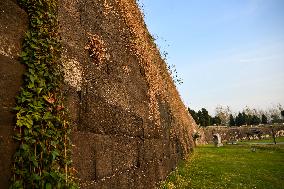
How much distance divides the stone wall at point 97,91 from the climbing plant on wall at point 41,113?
84 mm

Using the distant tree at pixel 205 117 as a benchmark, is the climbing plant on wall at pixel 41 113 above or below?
below

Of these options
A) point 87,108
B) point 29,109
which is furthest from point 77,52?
point 29,109

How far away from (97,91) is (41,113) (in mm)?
1398

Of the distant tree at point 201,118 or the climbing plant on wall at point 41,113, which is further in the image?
the distant tree at point 201,118

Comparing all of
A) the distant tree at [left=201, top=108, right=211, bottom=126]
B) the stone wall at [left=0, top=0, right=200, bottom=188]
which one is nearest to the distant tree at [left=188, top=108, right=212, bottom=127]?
the distant tree at [left=201, top=108, right=211, bottom=126]

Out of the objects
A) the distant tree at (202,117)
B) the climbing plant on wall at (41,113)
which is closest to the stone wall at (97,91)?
the climbing plant on wall at (41,113)

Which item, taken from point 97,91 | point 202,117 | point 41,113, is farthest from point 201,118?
point 41,113

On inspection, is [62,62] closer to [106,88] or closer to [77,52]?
[77,52]

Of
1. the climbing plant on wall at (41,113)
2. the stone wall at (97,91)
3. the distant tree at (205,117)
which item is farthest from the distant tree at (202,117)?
the climbing plant on wall at (41,113)

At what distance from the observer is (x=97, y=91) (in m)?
3.99

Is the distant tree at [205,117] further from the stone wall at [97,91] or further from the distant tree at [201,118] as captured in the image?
the stone wall at [97,91]

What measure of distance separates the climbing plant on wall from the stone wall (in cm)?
8

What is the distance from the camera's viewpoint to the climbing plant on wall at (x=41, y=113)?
241cm

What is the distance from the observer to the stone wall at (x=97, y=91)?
2.51m
